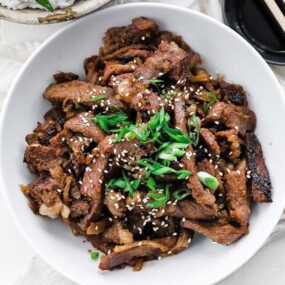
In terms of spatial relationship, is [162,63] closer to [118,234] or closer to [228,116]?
[228,116]

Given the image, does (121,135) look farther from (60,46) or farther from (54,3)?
(54,3)

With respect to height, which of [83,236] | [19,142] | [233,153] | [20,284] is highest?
[233,153]

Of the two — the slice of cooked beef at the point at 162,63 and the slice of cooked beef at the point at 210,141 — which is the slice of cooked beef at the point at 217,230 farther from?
the slice of cooked beef at the point at 162,63

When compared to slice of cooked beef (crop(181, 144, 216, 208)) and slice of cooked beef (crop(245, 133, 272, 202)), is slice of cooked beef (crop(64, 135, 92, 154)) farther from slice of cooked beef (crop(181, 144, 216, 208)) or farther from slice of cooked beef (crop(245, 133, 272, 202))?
slice of cooked beef (crop(245, 133, 272, 202))

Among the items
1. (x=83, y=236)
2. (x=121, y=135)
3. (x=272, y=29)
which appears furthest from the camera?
(x=272, y=29)

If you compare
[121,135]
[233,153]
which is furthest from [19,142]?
[233,153]

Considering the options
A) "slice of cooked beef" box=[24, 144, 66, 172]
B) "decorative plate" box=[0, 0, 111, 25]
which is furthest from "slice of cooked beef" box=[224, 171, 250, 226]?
"decorative plate" box=[0, 0, 111, 25]

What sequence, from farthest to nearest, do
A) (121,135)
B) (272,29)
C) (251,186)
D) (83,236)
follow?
(272,29), (83,236), (251,186), (121,135)

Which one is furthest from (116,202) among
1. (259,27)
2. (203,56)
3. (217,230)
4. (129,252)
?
(259,27)
